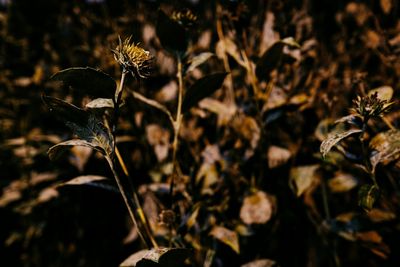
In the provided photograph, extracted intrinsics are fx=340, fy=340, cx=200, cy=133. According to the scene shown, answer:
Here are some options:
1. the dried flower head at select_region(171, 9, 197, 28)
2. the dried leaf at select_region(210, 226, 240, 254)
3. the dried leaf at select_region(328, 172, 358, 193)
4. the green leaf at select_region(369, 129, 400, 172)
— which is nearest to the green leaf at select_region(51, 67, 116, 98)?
the dried flower head at select_region(171, 9, 197, 28)

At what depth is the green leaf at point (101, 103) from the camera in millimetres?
577

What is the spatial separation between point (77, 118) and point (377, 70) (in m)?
1.34

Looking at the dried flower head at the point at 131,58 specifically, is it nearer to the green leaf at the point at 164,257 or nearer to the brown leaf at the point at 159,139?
the green leaf at the point at 164,257

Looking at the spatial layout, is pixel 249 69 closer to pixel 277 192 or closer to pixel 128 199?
pixel 277 192

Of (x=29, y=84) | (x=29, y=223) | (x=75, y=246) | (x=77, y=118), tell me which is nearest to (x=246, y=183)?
(x=77, y=118)

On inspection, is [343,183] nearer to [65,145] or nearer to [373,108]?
[373,108]

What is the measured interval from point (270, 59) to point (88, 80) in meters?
0.48

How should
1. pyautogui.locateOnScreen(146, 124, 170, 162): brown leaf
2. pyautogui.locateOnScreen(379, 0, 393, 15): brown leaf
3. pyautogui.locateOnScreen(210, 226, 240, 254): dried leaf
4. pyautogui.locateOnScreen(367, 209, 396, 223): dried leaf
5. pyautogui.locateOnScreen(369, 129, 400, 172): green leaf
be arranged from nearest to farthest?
pyautogui.locateOnScreen(369, 129, 400, 172): green leaf, pyautogui.locateOnScreen(210, 226, 240, 254): dried leaf, pyautogui.locateOnScreen(367, 209, 396, 223): dried leaf, pyautogui.locateOnScreen(146, 124, 170, 162): brown leaf, pyautogui.locateOnScreen(379, 0, 393, 15): brown leaf

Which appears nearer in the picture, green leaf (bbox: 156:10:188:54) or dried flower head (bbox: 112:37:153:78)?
dried flower head (bbox: 112:37:153:78)

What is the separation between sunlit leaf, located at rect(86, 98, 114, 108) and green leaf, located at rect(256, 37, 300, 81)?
1.42 feet

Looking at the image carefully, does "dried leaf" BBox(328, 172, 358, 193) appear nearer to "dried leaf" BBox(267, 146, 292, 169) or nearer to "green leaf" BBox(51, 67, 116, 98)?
"dried leaf" BBox(267, 146, 292, 169)

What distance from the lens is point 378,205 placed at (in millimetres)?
1240

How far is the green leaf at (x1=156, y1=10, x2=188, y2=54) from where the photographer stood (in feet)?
2.54

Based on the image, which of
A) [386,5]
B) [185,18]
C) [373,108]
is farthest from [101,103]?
[386,5]
